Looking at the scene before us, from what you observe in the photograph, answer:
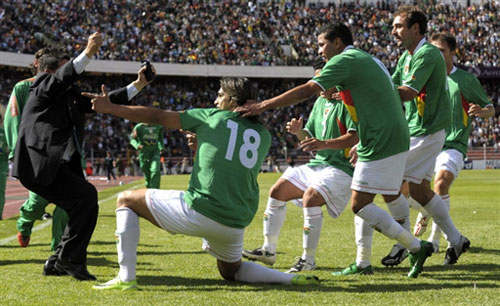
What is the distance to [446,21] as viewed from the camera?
5409 cm

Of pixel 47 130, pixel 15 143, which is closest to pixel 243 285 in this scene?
pixel 47 130

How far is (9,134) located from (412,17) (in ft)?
14.2

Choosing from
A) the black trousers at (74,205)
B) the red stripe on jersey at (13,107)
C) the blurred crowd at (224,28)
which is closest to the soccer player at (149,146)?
the red stripe on jersey at (13,107)

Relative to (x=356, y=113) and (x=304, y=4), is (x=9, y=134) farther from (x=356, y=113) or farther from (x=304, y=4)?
(x=304, y=4)

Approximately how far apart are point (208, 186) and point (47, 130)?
1852 millimetres

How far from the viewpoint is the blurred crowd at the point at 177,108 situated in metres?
42.6

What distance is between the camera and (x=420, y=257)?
5637mm

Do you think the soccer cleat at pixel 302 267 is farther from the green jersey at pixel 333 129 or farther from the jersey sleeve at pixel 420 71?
the jersey sleeve at pixel 420 71

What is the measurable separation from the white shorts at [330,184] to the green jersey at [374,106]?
93 cm

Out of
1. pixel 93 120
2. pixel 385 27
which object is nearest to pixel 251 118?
pixel 93 120

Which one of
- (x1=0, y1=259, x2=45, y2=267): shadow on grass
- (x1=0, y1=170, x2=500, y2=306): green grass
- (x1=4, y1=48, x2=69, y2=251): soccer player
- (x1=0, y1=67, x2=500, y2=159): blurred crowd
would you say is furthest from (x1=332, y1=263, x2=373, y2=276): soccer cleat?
(x1=0, y1=67, x2=500, y2=159): blurred crowd

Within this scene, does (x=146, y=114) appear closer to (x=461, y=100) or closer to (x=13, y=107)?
(x=13, y=107)

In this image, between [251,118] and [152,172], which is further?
[152,172]

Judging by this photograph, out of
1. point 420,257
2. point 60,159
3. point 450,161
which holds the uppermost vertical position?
point 60,159
